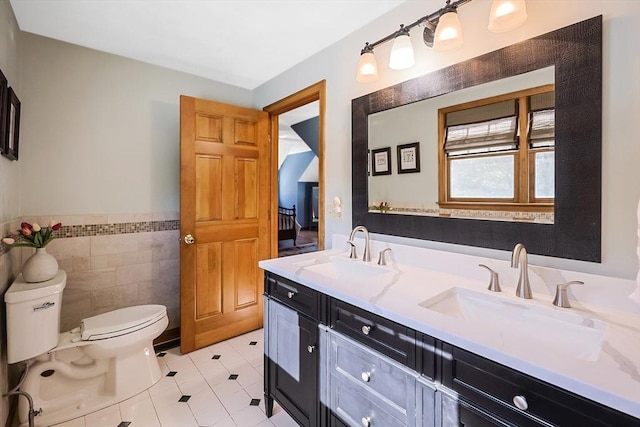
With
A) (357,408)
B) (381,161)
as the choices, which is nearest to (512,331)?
(357,408)

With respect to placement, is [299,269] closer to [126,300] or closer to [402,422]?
[402,422]

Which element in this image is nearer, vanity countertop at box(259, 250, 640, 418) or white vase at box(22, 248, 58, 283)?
vanity countertop at box(259, 250, 640, 418)

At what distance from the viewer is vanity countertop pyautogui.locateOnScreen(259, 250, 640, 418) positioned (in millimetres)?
649

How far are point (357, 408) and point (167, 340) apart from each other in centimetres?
206

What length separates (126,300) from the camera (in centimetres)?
243

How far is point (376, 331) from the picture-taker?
3.63ft

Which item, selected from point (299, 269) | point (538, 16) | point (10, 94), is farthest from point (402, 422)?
point (10, 94)

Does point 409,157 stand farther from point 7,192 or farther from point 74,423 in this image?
point 74,423

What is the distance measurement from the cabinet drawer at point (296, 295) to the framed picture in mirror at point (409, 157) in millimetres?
886

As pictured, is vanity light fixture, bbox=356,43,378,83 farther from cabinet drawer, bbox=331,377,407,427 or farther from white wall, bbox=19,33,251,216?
white wall, bbox=19,33,251,216

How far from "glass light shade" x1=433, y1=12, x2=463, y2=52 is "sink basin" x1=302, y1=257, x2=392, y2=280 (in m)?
1.12

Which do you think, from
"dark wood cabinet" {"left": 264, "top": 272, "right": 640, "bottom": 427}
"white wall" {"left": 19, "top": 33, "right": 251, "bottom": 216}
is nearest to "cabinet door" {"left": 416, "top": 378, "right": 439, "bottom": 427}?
"dark wood cabinet" {"left": 264, "top": 272, "right": 640, "bottom": 427}

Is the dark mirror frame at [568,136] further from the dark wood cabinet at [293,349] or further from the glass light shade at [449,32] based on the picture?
the dark wood cabinet at [293,349]

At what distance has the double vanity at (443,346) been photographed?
27.9 inches
